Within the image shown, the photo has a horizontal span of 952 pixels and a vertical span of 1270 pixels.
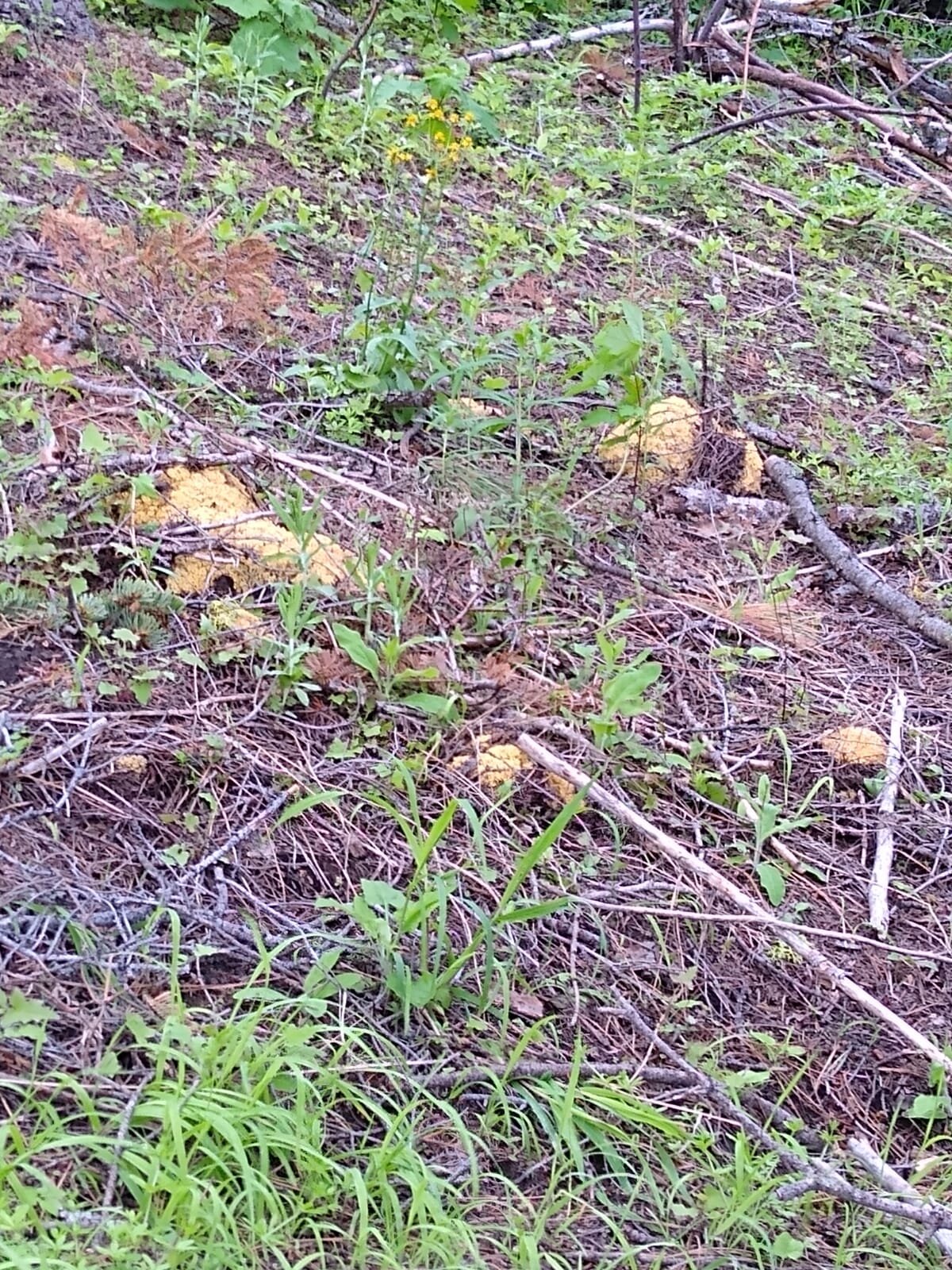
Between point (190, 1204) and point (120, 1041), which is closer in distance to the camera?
point (190, 1204)

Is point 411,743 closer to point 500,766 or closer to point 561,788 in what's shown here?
point 500,766

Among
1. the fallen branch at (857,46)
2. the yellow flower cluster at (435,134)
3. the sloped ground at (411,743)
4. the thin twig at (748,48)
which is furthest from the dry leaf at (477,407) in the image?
the fallen branch at (857,46)

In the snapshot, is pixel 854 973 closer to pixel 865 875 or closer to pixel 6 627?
pixel 865 875

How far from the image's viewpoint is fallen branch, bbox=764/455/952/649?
294 centimetres

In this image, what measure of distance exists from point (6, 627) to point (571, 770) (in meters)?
1.04

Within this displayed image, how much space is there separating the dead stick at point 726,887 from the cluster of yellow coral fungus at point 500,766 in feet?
0.05

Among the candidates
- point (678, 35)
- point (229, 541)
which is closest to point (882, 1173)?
point (229, 541)

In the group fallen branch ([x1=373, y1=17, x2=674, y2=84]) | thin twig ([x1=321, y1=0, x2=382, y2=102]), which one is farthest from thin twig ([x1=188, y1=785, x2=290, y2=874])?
fallen branch ([x1=373, y1=17, x2=674, y2=84])

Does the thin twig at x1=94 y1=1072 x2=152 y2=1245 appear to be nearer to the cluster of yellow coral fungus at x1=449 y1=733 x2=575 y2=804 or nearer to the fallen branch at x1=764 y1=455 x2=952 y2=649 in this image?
the cluster of yellow coral fungus at x1=449 y1=733 x2=575 y2=804

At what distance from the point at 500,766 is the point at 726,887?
453mm

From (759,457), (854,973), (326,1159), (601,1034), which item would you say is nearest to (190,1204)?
(326,1159)

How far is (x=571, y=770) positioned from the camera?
2279 mm

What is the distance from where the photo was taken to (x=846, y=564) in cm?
310

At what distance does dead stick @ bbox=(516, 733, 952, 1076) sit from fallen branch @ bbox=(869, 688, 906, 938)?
17 centimetres
